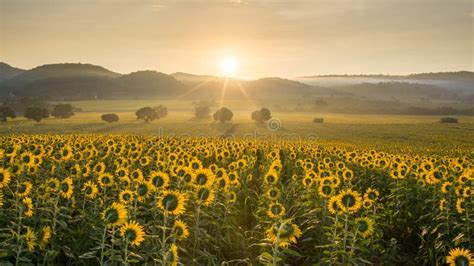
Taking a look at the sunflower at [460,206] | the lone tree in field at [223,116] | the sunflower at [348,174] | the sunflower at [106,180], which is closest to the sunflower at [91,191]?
the sunflower at [106,180]

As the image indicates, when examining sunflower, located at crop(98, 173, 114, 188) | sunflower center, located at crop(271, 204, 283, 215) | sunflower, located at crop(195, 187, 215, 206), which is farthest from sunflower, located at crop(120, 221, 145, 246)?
sunflower, located at crop(98, 173, 114, 188)

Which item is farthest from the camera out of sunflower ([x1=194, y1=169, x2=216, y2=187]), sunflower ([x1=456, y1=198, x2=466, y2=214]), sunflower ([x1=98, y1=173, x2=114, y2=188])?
sunflower ([x1=456, y1=198, x2=466, y2=214])

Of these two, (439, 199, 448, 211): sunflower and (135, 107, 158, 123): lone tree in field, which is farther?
(135, 107, 158, 123): lone tree in field

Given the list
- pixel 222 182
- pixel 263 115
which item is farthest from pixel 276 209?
pixel 263 115

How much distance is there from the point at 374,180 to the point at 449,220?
5.10 metres

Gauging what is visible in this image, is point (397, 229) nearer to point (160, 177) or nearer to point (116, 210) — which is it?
point (160, 177)

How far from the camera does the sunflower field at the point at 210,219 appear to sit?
616 centimetres

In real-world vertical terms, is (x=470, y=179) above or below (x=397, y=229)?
above

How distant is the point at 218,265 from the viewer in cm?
803

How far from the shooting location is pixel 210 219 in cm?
948

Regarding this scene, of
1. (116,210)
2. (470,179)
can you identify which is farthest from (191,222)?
(470,179)

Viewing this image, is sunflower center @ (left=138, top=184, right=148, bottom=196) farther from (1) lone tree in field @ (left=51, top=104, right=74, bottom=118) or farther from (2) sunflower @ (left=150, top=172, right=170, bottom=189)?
(1) lone tree in field @ (left=51, top=104, right=74, bottom=118)

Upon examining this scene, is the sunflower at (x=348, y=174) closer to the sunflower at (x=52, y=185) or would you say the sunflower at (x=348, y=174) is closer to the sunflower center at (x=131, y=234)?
the sunflower at (x=52, y=185)

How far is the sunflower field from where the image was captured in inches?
243
